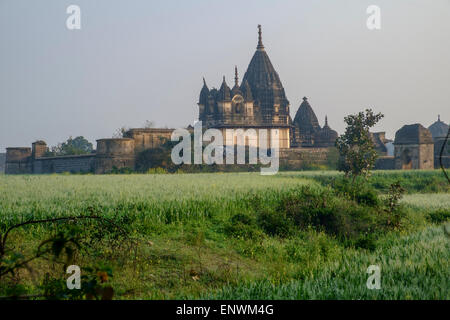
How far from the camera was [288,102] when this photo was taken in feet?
186

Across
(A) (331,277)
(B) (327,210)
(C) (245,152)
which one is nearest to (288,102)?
(C) (245,152)

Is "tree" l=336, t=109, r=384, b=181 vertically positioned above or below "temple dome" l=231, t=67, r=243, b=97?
below

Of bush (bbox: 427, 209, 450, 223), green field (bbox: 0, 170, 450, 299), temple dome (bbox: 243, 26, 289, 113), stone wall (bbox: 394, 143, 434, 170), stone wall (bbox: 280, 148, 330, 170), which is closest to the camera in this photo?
green field (bbox: 0, 170, 450, 299)

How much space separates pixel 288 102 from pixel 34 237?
48.0 meters

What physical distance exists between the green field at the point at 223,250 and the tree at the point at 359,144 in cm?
759

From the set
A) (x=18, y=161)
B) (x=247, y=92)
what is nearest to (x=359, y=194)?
(x=247, y=92)

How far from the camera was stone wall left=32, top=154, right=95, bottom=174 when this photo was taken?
43794 millimetres

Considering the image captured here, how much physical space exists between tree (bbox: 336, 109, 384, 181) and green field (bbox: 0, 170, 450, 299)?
7587 millimetres

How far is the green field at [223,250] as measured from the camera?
24.5ft

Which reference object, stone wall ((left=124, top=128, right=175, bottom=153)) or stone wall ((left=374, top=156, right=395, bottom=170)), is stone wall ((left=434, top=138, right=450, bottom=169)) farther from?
stone wall ((left=124, top=128, right=175, bottom=153))

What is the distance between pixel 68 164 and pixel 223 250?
118ft

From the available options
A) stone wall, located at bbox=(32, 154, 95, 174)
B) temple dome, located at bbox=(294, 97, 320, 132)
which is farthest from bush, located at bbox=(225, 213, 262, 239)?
temple dome, located at bbox=(294, 97, 320, 132)

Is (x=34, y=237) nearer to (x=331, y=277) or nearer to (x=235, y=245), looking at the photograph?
(x=235, y=245)

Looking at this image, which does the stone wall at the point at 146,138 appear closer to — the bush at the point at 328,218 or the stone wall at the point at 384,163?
the stone wall at the point at 384,163
